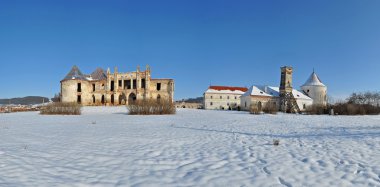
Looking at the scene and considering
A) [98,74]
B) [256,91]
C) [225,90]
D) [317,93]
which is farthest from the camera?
[225,90]

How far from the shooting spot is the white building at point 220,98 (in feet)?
236

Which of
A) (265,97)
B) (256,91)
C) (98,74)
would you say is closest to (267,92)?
(265,97)

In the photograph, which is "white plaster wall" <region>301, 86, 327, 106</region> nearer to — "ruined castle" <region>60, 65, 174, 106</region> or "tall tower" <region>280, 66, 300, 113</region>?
"tall tower" <region>280, 66, 300, 113</region>

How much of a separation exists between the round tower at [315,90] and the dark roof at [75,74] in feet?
166

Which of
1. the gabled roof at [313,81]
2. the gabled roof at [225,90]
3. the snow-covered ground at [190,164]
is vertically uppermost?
the gabled roof at [313,81]

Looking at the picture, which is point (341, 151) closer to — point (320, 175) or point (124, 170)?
point (320, 175)

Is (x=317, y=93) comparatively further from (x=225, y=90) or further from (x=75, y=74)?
(x=75, y=74)

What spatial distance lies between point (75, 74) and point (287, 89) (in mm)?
44778

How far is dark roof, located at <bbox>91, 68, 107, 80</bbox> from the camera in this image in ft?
208

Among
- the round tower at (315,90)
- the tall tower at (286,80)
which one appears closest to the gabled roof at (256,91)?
the tall tower at (286,80)

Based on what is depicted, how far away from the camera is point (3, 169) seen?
5.24 metres

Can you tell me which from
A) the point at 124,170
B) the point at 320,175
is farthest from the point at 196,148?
the point at 320,175

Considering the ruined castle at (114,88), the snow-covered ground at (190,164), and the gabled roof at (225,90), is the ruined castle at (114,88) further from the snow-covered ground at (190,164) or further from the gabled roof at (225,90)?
the snow-covered ground at (190,164)

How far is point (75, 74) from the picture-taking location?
2331 inches
